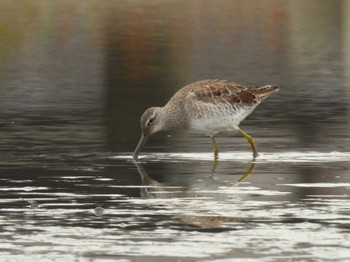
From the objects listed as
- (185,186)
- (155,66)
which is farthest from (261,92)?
(155,66)

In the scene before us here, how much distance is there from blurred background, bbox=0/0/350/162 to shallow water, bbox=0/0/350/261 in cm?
5

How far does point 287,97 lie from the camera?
25.6m

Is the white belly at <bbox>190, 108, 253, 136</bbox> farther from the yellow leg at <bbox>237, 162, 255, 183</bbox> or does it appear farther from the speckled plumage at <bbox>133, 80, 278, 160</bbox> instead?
A: the yellow leg at <bbox>237, 162, 255, 183</bbox>

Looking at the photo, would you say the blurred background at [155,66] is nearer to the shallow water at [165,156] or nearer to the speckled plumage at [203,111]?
the shallow water at [165,156]

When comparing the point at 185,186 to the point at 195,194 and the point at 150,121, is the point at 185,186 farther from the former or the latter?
the point at 150,121

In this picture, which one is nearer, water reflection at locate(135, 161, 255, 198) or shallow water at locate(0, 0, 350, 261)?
shallow water at locate(0, 0, 350, 261)

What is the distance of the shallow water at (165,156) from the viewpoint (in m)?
11.4

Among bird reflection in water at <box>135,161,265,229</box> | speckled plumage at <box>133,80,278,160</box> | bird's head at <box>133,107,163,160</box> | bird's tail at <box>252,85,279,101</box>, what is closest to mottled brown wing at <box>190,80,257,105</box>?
speckled plumage at <box>133,80,278,160</box>

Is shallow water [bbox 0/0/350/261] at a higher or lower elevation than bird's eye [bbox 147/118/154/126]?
lower

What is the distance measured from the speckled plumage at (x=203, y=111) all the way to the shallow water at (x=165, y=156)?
1.17ft

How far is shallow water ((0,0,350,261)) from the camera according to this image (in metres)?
11.4

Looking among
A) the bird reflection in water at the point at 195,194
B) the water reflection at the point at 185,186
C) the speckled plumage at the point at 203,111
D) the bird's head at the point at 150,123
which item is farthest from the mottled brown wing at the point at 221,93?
the water reflection at the point at 185,186

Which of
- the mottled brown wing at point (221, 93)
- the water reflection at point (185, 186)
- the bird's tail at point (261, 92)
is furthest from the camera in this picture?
the bird's tail at point (261, 92)

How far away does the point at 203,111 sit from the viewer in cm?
1766
